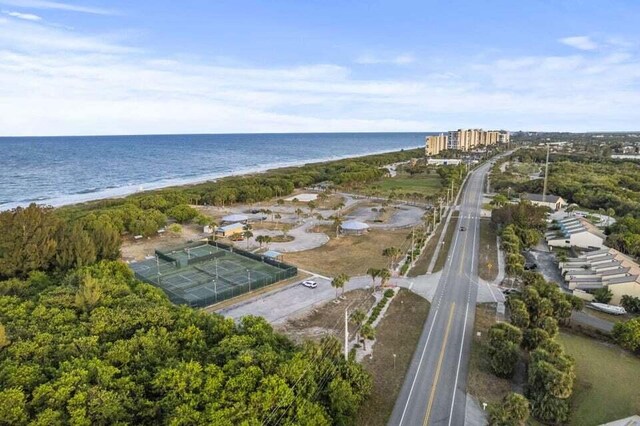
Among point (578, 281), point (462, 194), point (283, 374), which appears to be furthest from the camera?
point (462, 194)

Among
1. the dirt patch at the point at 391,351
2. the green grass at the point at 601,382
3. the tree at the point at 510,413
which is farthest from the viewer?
the dirt patch at the point at 391,351

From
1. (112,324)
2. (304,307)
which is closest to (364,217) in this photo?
(304,307)

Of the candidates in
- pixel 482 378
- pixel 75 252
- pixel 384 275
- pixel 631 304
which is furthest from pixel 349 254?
pixel 75 252

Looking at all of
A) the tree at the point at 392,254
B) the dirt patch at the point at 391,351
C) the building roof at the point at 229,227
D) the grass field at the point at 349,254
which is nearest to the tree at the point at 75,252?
the grass field at the point at 349,254

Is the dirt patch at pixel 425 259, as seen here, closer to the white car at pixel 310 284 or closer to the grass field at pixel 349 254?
the grass field at pixel 349 254

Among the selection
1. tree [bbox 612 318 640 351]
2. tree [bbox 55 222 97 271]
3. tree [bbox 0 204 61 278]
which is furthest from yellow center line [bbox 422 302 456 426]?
tree [bbox 0 204 61 278]

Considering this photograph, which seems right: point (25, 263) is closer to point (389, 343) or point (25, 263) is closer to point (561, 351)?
point (389, 343)
